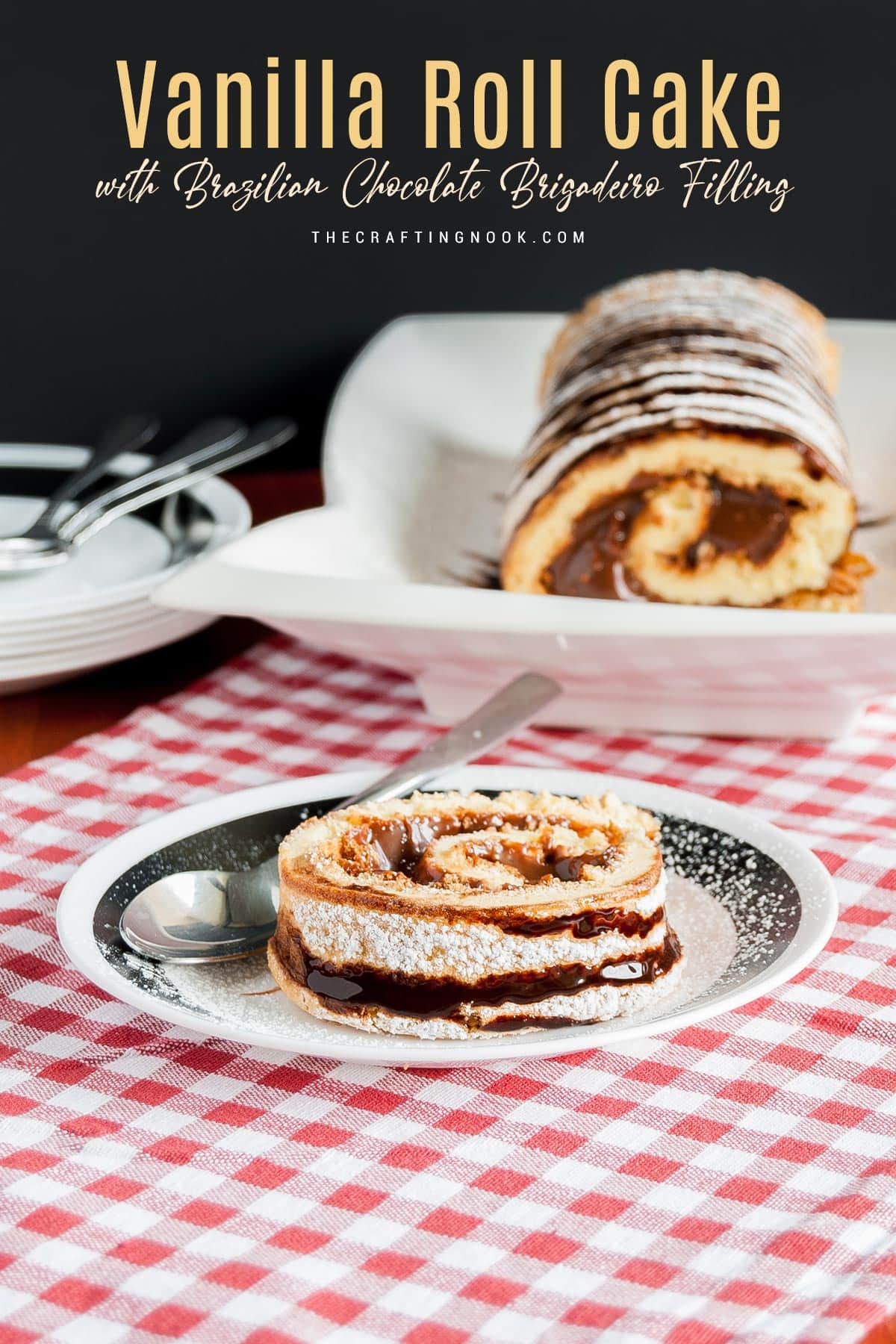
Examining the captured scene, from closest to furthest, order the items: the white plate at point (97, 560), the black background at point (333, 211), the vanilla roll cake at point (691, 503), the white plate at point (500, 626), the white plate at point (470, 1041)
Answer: the white plate at point (470, 1041) < the white plate at point (500, 626) < the white plate at point (97, 560) < the vanilla roll cake at point (691, 503) < the black background at point (333, 211)

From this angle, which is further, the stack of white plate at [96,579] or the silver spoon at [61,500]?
the silver spoon at [61,500]

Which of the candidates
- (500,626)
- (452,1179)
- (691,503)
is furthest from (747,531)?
(452,1179)

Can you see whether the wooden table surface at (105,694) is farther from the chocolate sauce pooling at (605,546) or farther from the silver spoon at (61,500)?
the chocolate sauce pooling at (605,546)

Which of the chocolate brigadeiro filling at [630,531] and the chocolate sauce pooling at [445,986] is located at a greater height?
the chocolate brigadeiro filling at [630,531]

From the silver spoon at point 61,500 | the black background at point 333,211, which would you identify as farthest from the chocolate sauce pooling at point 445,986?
the black background at point 333,211

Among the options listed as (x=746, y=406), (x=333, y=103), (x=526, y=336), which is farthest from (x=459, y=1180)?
(x=333, y=103)

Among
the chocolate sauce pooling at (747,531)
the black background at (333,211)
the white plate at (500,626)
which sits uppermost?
the black background at (333,211)

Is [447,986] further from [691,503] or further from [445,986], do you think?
[691,503]
